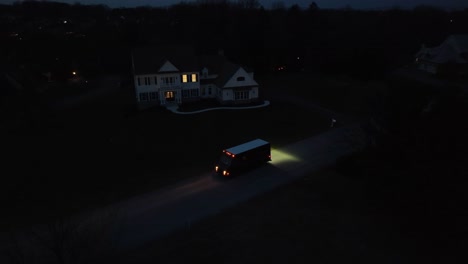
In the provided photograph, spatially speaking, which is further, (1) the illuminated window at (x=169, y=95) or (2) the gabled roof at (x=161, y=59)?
(1) the illuminated window at (x=169, y=95)

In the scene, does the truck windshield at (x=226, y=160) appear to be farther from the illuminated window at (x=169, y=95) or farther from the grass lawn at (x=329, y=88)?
the illuminated window at (x=169, y=95)

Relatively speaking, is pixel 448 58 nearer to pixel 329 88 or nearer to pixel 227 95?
pixel 329 88

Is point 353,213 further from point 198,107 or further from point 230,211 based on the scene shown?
point 198,107

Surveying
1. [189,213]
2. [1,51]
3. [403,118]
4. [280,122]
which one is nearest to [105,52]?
[1,51]

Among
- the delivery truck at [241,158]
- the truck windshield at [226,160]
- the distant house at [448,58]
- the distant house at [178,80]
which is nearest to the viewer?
the delivery truck at [241,158]

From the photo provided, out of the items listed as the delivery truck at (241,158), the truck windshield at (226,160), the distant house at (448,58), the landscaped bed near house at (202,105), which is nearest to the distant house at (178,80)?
the landscaped bed near house at (202,105)

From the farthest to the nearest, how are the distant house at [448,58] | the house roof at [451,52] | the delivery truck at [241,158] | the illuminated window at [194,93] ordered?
the house roof at [451,52] < the distant house at [448,58] < the illuminated window at [194,93] < the delivery truck at [241,158]

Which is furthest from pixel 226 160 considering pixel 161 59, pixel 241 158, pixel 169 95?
pixel 161 59
